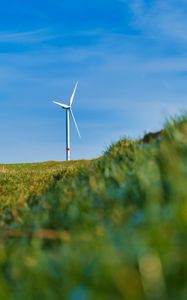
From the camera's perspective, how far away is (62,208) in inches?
256

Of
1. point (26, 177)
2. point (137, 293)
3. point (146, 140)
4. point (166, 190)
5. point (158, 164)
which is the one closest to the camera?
point (137, 293)

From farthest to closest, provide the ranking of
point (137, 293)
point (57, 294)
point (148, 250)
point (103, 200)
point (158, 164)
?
point (158, 164) < point (103, 200) < point (57, 294) < point (148, 250) < point (137, 293)

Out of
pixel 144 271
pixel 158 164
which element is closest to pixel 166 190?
pixel 158 164

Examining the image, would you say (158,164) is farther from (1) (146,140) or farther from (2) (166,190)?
(1) (146,140)

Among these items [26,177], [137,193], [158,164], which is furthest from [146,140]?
[26,177]

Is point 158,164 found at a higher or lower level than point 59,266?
higher

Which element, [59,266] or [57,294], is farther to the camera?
[59,266]

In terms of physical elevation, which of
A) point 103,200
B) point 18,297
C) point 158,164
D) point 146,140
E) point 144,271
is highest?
point 146,140

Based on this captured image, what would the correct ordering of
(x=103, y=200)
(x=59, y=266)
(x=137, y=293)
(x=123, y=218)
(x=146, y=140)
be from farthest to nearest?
(x=146, y=140)
(x=103, y=200)
(x=123, y=218)
(x=59, y=266)
(x=137, y=293)

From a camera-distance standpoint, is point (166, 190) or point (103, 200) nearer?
point (166, 190)

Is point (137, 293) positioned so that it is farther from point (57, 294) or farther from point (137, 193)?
point (137, 193)

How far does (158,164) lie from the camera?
6.91 m

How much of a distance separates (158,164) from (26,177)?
19763 mm

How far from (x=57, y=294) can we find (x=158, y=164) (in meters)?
3.95
